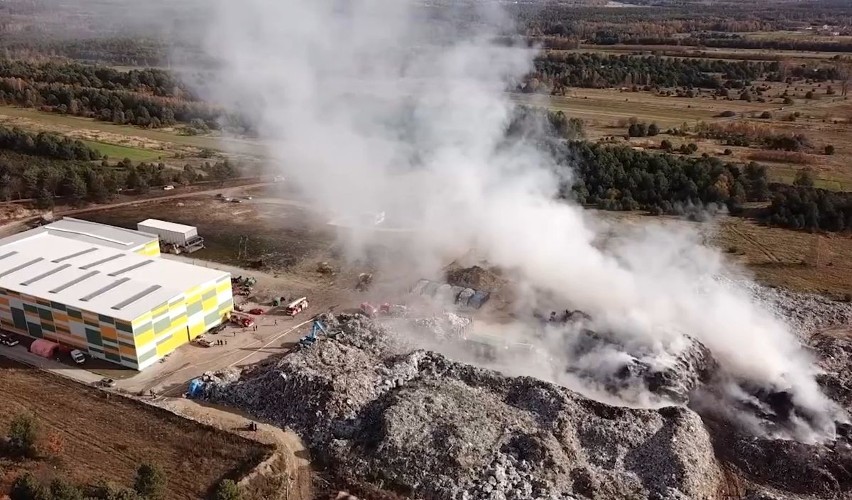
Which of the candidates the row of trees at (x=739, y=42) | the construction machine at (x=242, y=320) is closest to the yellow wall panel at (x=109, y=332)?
the construction machine at (x=242, y=320)

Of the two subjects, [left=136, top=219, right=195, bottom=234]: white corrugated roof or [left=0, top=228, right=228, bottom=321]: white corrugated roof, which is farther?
[left=136, top=219, right=195, bottom=234]: white corrugated roof

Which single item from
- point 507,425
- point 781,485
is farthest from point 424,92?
point 781,485

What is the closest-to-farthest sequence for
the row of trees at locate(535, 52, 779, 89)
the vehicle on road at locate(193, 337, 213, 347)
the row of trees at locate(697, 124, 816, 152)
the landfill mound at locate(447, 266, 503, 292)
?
the vehicle on road at locate(193, 337, 213, 347) → the landfill mound at locate(447, 266, 503, 292) → the row of trees at locate(697, 124, 816, 152) → the row of trees at locate(535, 52, 779, 89)

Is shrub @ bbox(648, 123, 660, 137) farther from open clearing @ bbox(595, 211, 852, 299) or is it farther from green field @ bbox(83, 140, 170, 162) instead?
green field @ bbox(83, 140, 170, 162)

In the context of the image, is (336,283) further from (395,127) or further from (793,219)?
(793,219)

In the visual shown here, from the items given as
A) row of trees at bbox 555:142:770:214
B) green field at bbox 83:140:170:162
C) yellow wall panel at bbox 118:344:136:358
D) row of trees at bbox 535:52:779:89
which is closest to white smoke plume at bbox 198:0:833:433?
row of trees at bbox 555:142:770:214

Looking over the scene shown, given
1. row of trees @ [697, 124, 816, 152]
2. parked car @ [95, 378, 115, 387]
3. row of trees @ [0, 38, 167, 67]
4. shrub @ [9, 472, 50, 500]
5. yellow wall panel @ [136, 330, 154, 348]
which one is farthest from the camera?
row of trees @ [0, 38, 167, 67]
